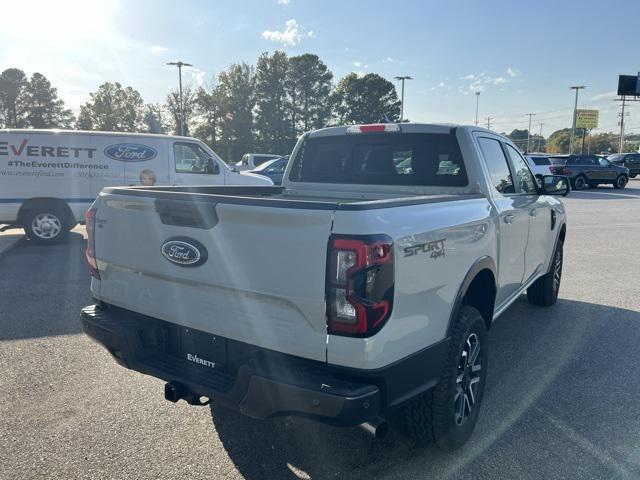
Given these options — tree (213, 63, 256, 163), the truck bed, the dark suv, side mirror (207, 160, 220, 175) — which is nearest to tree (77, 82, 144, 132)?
tree (213, 63, 256, 163)

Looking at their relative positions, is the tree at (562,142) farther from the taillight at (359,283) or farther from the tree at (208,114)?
the taillight at (359,283)

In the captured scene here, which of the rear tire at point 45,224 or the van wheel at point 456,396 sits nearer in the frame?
the van wheel at point 456,396

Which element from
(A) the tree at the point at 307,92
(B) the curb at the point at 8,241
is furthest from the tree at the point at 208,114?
(B) the curb at the point at 8,241

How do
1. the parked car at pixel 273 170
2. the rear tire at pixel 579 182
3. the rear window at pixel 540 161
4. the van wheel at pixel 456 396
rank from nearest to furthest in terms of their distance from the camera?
the van wheel at pixel 456 396
the parked car at pixel 273 170
the rear window at pixel 540 161
the rear tire at pixel 579 182

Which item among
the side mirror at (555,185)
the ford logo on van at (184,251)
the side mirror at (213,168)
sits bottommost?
the ford logo on van at (184,251)

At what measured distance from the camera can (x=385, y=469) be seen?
9.22ft

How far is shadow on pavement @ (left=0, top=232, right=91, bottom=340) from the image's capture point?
500 centimetres

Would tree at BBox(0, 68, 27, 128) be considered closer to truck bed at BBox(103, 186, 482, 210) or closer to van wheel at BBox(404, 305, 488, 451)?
truck bed at BBox(103, 186, 482, 210)

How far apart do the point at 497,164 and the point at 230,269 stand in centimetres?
264

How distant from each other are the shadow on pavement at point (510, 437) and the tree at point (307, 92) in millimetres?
55692

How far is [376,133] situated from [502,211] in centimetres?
115

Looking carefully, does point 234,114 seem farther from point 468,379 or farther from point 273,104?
point 468,379

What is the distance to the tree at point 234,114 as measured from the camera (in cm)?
5519

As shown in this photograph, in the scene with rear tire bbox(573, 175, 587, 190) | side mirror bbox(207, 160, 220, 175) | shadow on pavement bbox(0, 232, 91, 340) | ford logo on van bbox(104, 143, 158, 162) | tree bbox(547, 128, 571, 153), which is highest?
tree bbox(547, 128, 571, 153)
